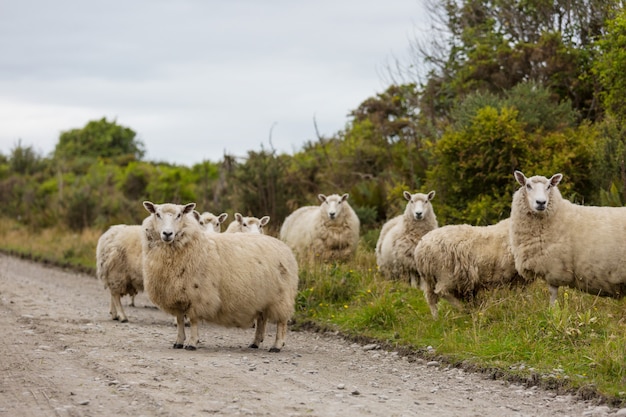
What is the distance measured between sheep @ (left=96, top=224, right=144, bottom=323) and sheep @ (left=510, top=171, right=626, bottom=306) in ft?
20.6

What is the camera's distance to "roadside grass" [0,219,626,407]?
8.50 meters

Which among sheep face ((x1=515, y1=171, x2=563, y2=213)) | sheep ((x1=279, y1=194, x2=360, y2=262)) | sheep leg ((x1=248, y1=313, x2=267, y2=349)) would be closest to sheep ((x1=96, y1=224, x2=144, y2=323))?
sheep leg ((x1=248, y1=313, x2=267, y2=349))

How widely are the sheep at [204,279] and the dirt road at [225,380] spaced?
452 mm

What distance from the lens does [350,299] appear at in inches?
545

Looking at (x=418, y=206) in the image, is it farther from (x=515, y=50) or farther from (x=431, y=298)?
(x=515, y=50)

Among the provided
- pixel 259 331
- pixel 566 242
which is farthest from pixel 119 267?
pixel 566 242

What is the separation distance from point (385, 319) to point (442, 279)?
3.50 ft

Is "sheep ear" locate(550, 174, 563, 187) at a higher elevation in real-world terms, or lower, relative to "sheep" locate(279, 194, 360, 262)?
higher

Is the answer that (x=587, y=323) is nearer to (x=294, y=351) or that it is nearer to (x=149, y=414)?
(x=294, y=351)

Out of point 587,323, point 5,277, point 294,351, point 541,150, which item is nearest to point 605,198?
point 541,150

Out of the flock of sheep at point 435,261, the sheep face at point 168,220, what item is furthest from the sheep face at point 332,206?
the sheep face at point 168,220

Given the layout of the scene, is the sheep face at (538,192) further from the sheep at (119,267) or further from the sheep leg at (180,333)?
the sheep at (119,267)

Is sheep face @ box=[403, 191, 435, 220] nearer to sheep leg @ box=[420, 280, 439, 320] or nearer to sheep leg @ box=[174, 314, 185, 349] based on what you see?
sheep leg @ box=[420, 280, 439, 320]

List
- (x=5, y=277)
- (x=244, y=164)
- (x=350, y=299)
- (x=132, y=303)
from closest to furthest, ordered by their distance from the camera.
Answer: (x=350, y=299), (x=132, y=303), (x=5, y=277), (x=244, y=164)
